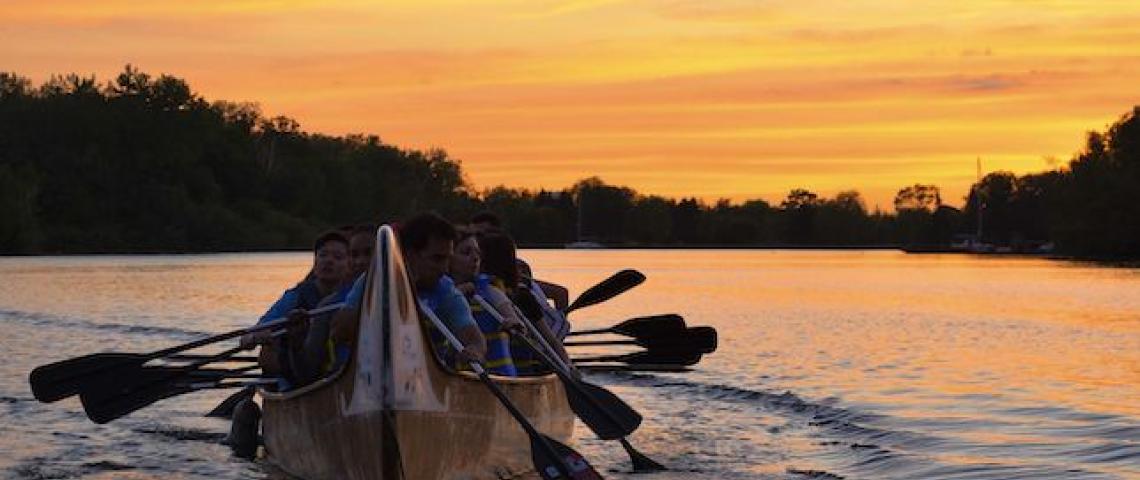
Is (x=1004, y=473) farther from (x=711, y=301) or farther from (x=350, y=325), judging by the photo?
(x=711, y=301)

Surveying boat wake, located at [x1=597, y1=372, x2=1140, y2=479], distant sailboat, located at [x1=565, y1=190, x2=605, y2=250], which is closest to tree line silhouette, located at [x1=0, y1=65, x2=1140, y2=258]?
distant sailboat, located at [x1=565, y1=190, x2=605, y2=250]

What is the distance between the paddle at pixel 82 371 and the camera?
12656mm

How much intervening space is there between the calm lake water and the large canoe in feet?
6.61

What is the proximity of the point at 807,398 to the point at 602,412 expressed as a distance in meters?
9.63

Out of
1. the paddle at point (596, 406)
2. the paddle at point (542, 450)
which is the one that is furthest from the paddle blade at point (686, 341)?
the paddle at point (542, 450)

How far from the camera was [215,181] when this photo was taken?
458 feet

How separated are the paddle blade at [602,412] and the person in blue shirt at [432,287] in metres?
1.31

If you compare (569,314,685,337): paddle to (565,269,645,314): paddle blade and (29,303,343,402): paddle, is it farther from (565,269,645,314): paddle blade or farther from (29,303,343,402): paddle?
(29,303,343,402): paddle

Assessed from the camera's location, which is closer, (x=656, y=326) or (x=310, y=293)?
(x=310, y=293)

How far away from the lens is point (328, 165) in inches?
6063

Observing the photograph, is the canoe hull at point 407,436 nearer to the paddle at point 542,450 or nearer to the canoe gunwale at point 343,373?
the canoe gunwale at point 343,373

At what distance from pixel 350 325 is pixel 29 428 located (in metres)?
7.95

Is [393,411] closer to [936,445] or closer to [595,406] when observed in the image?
[595,406]

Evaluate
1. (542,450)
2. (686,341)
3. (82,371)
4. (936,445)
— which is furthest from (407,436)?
(686,341)
